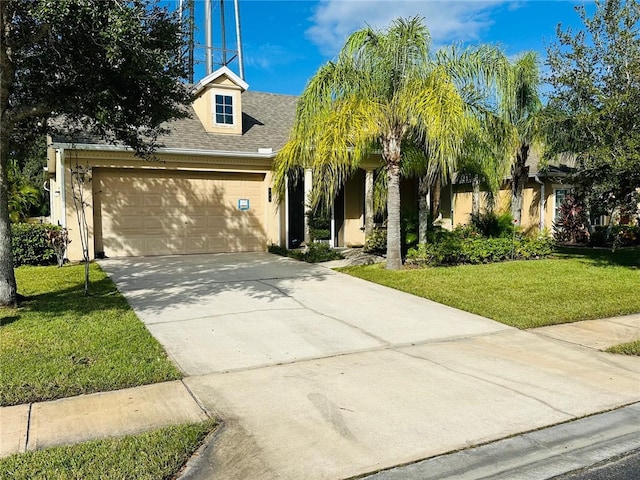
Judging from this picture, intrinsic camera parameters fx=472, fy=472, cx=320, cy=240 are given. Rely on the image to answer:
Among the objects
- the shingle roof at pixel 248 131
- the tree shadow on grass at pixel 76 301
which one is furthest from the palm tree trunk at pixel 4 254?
the shingle roof at pixel 248 131

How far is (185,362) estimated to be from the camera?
4984 millimetres

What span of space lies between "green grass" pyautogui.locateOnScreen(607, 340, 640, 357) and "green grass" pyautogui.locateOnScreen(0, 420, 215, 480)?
4764 mm

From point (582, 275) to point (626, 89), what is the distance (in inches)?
155

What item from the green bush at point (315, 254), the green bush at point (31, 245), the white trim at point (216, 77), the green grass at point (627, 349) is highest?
the white trim at point (216, 77)

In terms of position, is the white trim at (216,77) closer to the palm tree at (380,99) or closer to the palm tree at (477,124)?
the palm tree at (380,99)

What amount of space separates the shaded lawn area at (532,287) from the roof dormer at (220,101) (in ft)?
23.3

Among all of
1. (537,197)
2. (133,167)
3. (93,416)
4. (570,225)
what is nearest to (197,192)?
(133,167)

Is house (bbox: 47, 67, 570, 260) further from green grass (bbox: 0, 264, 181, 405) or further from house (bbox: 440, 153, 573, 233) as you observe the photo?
green grass (bbox: 0, 264, 181, 405)

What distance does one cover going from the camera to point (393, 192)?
1052 centimetres

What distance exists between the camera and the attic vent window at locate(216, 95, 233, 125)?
600 inches

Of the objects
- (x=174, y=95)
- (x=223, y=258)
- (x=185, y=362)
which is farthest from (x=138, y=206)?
(x=185, y=362)

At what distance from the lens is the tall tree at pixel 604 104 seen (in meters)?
9.43

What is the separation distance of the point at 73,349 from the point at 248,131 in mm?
11860

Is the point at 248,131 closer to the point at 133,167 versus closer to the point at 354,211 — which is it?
the point at 133,167
